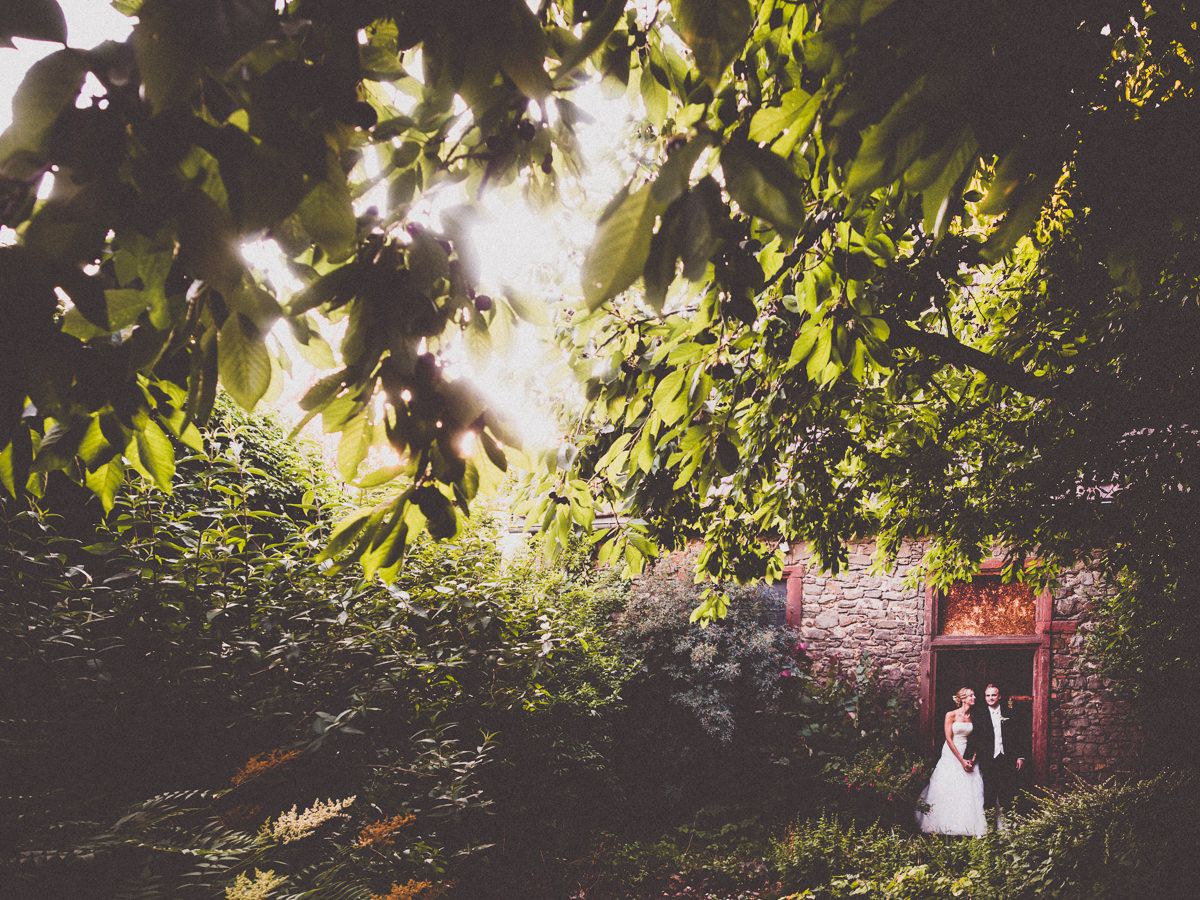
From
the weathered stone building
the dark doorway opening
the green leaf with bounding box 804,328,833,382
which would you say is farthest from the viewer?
the dark doorway opening

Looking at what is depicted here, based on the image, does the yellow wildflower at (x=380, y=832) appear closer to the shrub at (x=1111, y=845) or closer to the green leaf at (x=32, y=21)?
the green leaf at (x=32, y=21)

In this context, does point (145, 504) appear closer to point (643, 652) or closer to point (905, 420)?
point (905, 420)

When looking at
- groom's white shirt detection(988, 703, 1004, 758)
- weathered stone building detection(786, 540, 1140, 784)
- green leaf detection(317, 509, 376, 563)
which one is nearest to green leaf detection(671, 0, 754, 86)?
green leaf detection(317, 509, 376, 563)

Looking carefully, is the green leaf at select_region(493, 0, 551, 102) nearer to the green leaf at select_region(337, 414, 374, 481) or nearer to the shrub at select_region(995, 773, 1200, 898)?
the green leaf at select_region(337, 414, 374, 481)

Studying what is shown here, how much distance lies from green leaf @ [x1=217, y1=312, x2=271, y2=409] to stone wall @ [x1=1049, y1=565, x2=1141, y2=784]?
8.87 meters

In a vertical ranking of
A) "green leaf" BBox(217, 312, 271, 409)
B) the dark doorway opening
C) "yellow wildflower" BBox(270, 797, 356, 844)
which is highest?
"green leaf" BBox(217, 312, 271, 409)

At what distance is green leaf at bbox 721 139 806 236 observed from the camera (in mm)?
653

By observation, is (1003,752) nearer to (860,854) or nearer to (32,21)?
(860,854)

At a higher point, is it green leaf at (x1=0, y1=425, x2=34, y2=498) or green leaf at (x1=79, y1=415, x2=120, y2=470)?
green leaf at (x1=79, y1=415, x2=120, y2=470)

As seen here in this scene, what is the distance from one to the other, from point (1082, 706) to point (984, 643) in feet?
3.89

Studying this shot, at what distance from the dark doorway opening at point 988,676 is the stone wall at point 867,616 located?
1.14 ft

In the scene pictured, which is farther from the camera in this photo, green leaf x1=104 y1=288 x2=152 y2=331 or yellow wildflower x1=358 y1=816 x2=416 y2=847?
yellow wildflower x1=358 y1=816 x2=416 y2=847

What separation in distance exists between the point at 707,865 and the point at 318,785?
538 centimetres

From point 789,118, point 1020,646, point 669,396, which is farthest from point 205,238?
point 1020,646
